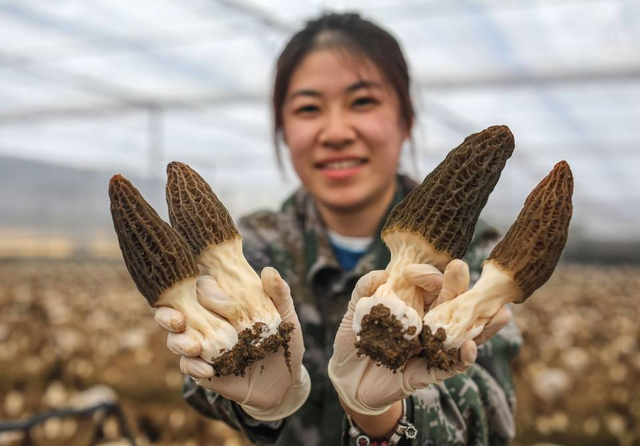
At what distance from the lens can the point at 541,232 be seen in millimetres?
885

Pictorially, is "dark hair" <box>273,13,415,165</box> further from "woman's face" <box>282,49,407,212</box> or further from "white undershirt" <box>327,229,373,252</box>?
"white undershirt" <box>327,229,373,252</box>

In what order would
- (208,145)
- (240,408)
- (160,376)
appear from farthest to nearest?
1. (208,145)
2. (160,376)
3. (240,408)

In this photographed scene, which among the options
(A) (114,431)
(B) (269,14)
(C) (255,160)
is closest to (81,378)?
(A) (114,431)

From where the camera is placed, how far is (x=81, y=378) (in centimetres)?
323

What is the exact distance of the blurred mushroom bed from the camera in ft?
8.93

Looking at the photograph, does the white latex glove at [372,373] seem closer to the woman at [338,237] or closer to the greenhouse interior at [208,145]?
the woman at [338,237]

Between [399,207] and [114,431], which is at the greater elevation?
[399,207]

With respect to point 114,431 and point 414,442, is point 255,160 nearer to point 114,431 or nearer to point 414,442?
point 114,431

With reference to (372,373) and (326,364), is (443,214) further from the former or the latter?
(326,364)

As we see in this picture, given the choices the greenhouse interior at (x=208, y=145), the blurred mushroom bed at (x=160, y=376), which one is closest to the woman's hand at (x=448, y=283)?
the greenhouse interior at (x=208, y=145)

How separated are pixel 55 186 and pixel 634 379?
18.5 meters

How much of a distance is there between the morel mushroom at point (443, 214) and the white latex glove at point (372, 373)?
32mm

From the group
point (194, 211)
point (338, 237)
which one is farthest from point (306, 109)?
point (194, 211)

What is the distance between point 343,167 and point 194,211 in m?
0.60
